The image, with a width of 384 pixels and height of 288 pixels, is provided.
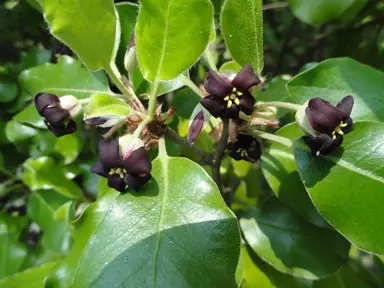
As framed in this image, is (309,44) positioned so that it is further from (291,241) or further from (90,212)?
(90,212)

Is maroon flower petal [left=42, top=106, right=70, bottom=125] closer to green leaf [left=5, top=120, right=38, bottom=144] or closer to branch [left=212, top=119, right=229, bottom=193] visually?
branch [left=212, top=119, right=229, bottom=193]

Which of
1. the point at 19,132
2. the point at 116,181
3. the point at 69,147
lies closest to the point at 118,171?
the point at 116,181

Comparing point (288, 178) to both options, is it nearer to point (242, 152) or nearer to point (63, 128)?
point (242, 152)

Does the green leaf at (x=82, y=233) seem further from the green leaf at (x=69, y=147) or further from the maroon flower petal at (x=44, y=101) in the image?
the green leaf at (x=69, y=147)

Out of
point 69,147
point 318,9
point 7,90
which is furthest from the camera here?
point 7,90

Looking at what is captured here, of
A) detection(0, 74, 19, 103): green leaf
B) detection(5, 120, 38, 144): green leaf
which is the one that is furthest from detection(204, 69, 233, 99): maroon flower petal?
detection(0, 74, 19, 103): green leaf

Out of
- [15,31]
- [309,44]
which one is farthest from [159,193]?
[309,44]
